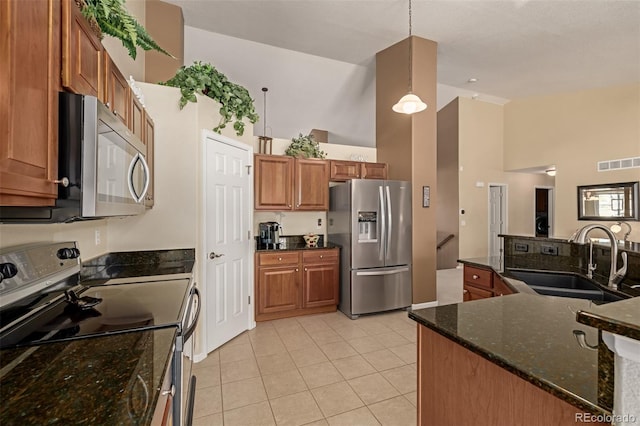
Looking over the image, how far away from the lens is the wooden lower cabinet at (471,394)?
0.83m

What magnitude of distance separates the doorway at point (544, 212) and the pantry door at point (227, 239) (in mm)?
8313

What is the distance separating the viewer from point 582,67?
192 inches

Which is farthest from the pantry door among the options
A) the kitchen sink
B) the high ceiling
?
the kitchen sink

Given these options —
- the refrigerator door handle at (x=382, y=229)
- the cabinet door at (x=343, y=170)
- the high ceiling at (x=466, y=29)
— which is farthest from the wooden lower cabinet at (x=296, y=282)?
the high ceiling at (x=466, y=29)

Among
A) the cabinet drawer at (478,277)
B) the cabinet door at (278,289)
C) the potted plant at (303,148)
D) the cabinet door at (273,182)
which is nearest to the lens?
the cabinet drawer at (478,277)

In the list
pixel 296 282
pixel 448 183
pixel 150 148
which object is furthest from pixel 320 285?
pixel 448 183

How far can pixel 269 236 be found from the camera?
387 cm

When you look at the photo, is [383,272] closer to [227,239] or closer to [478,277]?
[478,277]

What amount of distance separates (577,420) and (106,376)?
127 centimetres

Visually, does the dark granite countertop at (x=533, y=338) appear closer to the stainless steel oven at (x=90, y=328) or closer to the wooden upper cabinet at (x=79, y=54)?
the stainless steel oven at (x=90, y=328)

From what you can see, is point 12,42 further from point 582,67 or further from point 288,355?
point 582,67

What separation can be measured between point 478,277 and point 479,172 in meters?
5.61

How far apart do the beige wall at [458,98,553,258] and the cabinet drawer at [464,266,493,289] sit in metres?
4.82

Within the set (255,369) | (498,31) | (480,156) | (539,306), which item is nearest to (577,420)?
(539,306)
